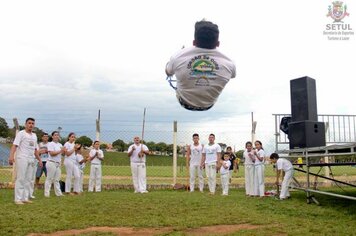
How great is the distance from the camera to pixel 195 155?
1050 centimetres

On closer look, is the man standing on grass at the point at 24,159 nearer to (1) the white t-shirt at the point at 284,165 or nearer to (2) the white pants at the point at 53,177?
(2) the white pants at the point at 53,177

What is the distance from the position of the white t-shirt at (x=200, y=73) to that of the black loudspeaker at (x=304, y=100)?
156 inches

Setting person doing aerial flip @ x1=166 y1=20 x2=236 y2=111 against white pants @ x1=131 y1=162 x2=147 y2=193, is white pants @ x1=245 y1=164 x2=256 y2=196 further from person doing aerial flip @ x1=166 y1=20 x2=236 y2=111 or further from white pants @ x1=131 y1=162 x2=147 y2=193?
person doing aerial flip @ x1=166 y1=20 x2=236 y2=111

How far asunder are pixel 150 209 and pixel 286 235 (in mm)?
2552

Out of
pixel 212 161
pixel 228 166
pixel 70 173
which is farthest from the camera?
pixel 212 161

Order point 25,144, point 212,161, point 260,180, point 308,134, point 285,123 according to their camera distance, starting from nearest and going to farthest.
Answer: point 25,144 → point 308,134 → point 260,180 → point 285,123 → point 212,161

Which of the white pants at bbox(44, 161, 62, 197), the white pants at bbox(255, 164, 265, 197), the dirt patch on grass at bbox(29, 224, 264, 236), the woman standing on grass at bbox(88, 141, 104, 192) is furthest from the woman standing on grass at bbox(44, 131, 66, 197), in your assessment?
the white pants at bbox(255, 164, 265, 197)

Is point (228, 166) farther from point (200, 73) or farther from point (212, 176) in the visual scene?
point (200, 73)

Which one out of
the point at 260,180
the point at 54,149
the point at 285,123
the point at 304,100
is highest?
the point at 304,100

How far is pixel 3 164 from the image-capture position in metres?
28.9

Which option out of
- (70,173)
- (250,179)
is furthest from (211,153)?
(70,173)

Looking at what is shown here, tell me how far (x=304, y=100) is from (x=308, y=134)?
2.45ft

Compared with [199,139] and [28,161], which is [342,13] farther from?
[28,161]

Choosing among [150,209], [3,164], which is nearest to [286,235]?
[150,209]
